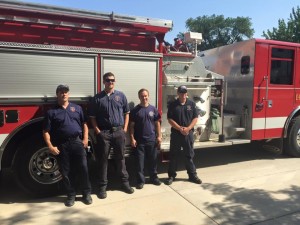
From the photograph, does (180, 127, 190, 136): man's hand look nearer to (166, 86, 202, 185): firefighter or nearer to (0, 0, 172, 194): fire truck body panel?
(166, 86, 202, 185): firefighter

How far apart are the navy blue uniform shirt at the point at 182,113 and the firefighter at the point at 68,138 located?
1.52 m

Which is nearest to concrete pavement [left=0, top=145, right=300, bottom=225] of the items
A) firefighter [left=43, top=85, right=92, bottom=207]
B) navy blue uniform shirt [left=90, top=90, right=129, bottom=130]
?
firefighter [left=43, top=85, right=92, bottom=207]

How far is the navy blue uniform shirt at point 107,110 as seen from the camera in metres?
5.00

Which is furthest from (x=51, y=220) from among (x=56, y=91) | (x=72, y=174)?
(x=56, y=91)

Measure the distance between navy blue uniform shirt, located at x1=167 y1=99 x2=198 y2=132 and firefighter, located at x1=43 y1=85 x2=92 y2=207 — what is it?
1.52 meters

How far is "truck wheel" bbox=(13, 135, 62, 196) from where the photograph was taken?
16.1ft

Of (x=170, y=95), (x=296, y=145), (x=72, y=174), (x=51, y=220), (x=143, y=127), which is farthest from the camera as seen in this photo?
(x=296, y=145)

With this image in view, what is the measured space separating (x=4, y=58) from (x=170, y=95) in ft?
9.36

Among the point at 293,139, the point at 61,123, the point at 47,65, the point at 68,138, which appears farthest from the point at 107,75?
the point at 293,139

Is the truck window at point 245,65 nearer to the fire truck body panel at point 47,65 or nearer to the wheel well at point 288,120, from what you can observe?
the wheel well at point 288,120

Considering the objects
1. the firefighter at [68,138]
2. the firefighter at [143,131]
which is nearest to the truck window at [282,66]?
the firefighter at [143,131]

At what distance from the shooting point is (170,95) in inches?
243

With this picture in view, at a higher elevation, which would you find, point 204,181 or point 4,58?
point 4,58

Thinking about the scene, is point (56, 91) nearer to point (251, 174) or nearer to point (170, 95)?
point (170, 95)
